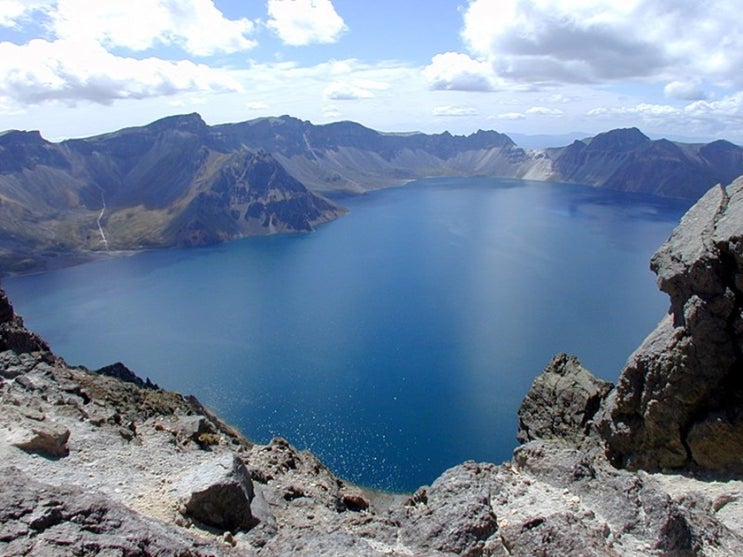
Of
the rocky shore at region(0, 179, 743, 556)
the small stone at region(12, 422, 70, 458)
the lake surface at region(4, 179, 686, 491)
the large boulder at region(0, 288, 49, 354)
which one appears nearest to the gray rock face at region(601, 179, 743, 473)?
the rocky shore at region(0, 179, 743, 556)

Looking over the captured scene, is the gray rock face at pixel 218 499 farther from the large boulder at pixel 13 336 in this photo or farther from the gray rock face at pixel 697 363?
the large boulder at pixel 13 336

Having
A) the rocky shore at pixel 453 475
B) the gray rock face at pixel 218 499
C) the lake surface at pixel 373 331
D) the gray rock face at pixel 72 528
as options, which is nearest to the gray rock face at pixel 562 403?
the rocky shore at pixel 453 475

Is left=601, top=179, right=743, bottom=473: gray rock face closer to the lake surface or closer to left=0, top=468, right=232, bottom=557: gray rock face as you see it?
left=0, top=468, right=232, bottom=557: gray rock face

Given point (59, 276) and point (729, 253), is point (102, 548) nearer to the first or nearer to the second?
point (729, 253)

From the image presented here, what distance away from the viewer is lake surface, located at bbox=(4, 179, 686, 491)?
2653 inches

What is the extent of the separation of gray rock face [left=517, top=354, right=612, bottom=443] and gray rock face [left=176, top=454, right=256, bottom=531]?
62.1ft

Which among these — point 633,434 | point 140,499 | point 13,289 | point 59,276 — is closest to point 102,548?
point 140,499

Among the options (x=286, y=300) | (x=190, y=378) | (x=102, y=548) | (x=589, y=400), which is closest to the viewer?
(x=102, y=548)

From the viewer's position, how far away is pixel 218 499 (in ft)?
58.7

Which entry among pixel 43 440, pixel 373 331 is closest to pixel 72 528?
pixel 43 440

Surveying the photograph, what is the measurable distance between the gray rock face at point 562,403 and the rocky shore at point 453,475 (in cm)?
24

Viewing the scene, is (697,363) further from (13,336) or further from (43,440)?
(13,336)

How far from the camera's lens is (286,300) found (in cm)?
12700

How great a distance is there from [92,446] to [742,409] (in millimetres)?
25051
